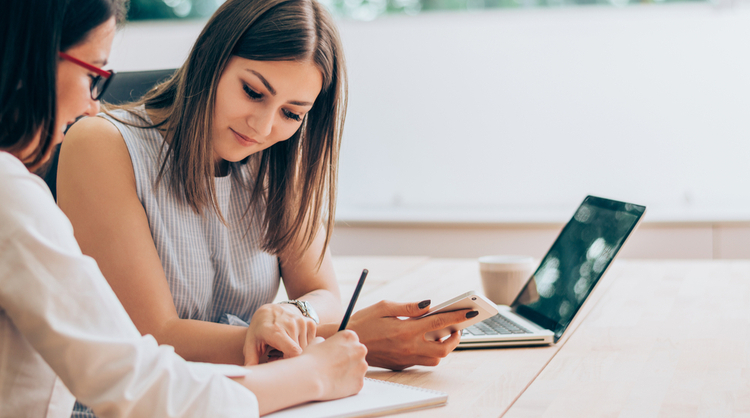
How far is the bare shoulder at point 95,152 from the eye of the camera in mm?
1028

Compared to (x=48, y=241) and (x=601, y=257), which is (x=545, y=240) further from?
(x=48, y=241)

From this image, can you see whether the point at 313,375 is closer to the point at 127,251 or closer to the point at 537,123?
the point at 127,251

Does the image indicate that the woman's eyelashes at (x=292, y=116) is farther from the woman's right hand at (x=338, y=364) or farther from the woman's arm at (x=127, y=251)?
the woman's right hand at (x=338, y=364)

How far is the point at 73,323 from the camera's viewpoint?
1.99ft

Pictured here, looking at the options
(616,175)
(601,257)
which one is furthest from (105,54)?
(616,175)

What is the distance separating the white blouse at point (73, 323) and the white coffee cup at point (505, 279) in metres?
0.87

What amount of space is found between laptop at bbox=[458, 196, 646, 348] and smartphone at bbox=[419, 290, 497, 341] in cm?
12

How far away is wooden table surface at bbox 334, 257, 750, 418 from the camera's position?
2.66ft

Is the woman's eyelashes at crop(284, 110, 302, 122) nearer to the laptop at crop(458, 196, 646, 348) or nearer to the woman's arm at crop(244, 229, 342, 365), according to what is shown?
the woman's arm at crop(244, 229, 342, 365)

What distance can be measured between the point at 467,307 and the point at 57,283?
561mm

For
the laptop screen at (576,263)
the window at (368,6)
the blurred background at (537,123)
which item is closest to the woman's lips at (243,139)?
the laptop screen at (576,263)

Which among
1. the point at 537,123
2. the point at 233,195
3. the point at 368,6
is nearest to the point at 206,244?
the point at 233,195

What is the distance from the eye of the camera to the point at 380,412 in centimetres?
78

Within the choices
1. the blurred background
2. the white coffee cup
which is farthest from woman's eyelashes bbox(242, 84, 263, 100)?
the blurred background
